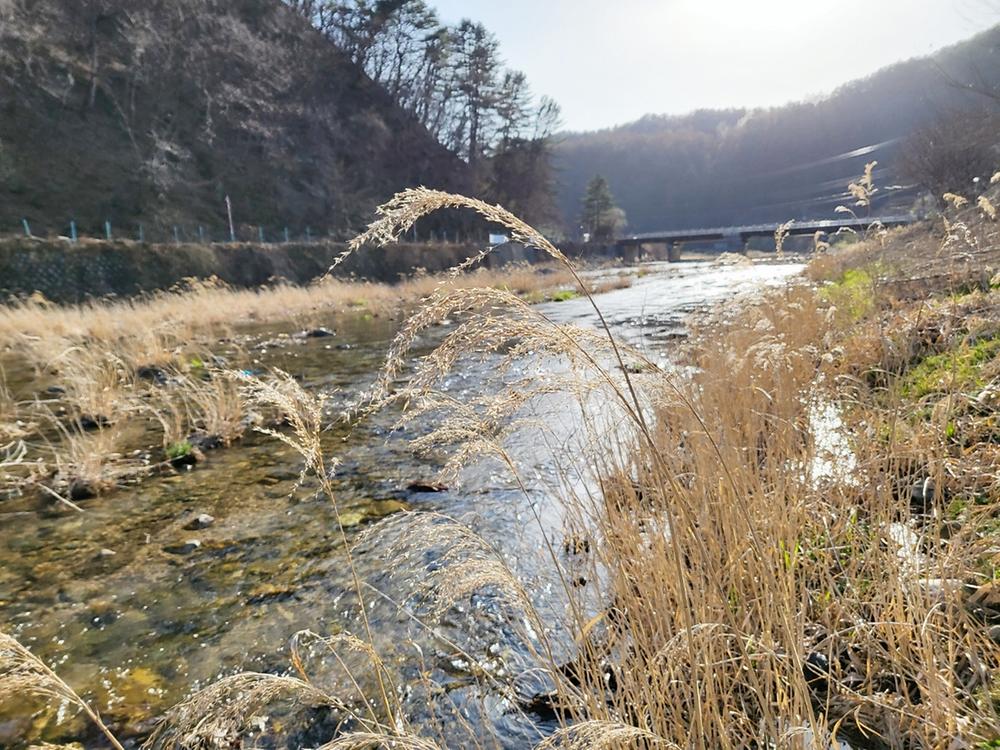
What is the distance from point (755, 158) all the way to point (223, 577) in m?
192

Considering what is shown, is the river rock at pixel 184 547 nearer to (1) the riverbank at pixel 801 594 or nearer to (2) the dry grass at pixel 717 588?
(2) the dry grass at pixel 717 588

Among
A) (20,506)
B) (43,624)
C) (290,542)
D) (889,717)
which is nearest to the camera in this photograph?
(889,717)

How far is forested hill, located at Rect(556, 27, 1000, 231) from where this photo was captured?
140875 mm

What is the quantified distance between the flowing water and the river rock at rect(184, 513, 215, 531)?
46 mm

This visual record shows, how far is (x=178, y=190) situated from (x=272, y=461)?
34.9 meters

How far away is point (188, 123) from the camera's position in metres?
36.4

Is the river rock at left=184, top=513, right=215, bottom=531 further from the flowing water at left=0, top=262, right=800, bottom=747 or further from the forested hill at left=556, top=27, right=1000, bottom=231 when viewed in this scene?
the forested hill at left=556, top=27, right=1000, bottom=231

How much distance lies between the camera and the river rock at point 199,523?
4027mm

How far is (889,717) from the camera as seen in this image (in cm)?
164

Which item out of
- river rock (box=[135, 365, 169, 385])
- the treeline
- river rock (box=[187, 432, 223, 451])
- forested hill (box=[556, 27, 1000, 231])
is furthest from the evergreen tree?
river rock (box=[187, 432, 223, 451])

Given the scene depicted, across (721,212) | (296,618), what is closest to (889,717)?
(296,618)

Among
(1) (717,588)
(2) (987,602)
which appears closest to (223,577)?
(1) (717,588)

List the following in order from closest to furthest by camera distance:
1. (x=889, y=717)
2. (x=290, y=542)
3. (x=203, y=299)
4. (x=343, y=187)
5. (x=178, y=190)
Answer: (x=889, y=717) < (x=290, y=542) < (x=203, y=299) < (x=178, y=190) < (x=343, y=187)

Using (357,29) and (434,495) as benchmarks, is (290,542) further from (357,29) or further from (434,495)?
(357,29)
